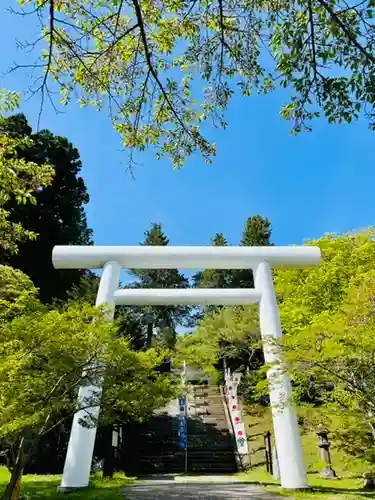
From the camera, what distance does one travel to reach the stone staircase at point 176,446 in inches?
543

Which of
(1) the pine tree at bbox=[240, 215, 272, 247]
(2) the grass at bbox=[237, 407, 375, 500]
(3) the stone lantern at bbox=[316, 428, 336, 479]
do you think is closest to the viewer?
(2) the grass at bbox=[237, 407, 375, 500]

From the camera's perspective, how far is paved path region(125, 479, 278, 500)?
7.97 meters

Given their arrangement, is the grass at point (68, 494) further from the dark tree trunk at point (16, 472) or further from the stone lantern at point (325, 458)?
the stone lantern at point (325, 458)

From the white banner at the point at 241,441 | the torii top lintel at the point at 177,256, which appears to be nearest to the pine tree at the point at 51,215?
the torii top lintel at the point at 177,256

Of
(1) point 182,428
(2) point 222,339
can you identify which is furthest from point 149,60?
(2) point 222,339

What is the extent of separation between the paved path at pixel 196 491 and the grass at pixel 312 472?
49 centimetres

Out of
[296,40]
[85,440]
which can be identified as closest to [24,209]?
[85,440]

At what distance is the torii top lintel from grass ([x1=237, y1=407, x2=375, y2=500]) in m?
4.53

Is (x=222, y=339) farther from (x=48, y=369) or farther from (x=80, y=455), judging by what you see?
(x=48, y=369)

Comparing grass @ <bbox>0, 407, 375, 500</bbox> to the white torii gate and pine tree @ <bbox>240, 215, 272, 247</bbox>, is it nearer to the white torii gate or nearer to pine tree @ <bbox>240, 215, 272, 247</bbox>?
the white torii gate

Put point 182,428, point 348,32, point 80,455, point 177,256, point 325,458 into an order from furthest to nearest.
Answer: point 182,428, point 325,458, point 177,256, point 80,455, point 348,32

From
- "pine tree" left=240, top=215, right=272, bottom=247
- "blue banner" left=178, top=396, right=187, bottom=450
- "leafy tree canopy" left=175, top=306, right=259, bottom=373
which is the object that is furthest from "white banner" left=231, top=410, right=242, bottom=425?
"pine tree" left=240, top=215, right=272, bottom=247

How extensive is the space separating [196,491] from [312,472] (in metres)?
4.61

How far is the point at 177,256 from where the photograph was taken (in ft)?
34.6
